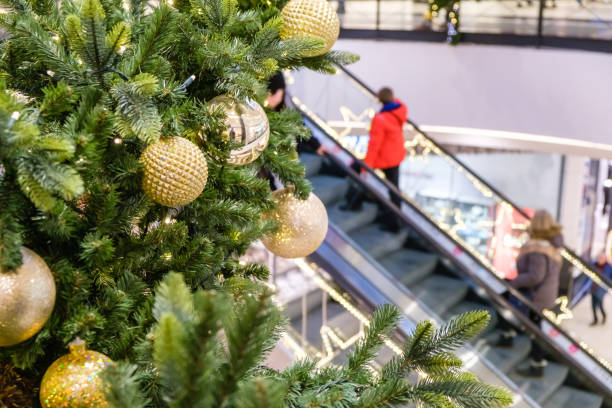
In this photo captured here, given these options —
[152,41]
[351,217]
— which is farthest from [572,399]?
[152,41]

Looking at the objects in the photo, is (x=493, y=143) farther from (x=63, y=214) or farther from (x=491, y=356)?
(x=63, y=214)

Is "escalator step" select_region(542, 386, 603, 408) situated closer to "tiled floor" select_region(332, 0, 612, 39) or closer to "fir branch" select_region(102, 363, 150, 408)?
"tiled floor" select_region(332, 0, 612, 39)

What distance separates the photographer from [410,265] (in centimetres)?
493

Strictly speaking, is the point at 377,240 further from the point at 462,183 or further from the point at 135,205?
the point at 135,205

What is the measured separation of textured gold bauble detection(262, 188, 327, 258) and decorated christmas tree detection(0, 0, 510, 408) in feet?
0.48

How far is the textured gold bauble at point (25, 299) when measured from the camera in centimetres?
92

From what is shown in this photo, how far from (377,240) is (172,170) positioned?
3.98 m

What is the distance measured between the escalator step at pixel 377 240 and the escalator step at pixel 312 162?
1.98 feet

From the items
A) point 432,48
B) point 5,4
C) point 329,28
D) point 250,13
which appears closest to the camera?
point 5,4

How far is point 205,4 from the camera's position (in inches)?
48.8

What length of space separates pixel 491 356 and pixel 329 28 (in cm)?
357

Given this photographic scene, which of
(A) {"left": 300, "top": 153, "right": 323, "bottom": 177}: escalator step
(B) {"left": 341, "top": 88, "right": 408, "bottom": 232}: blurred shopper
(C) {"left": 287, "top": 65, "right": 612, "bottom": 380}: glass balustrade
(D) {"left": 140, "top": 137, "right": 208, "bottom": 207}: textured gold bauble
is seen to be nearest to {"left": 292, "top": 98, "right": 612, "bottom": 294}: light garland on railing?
(C) {"left": 287, "top": 65, "right": 612, "bottom": 380}: glass balustrade

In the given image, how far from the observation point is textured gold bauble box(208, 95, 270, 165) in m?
1.28

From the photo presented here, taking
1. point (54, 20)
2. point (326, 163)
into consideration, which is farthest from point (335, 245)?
point (54, 20)
